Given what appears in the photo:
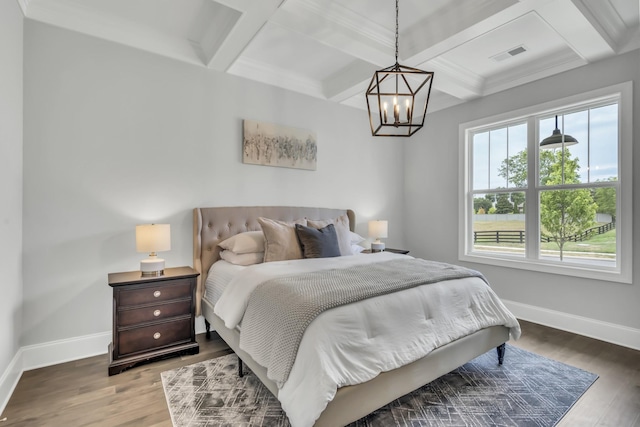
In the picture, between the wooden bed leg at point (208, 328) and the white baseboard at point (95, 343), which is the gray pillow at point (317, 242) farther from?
the white baseboard at point (95, 343)

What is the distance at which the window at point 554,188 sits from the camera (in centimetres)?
302

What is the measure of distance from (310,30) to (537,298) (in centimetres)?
372

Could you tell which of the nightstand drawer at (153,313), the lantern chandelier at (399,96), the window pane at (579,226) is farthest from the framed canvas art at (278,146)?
the window pane at (579,226)

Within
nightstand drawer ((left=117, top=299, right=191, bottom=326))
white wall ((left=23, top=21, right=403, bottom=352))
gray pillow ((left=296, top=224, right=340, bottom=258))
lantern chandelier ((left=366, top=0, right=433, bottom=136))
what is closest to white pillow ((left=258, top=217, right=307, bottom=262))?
gray pillow ((left=296, top=224, right=340, bottom=258))

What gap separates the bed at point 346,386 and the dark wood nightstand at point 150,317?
272 millimetres

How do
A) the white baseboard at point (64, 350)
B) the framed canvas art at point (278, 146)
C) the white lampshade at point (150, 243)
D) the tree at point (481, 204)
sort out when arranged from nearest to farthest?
the white baseboard at point (64, 350) < the white lampshade at point (150, 243) < the framed canvas art at point (278, 146) < the tree at point (481, 204)

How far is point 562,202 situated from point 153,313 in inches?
168

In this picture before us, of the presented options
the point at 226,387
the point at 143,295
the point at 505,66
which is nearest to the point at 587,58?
the point at 505,66

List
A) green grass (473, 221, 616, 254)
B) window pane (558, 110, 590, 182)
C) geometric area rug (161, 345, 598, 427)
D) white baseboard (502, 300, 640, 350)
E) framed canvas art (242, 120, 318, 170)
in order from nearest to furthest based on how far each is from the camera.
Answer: geometric area rug (161, 345, 598, 427) → white baseboard (502, 300, 640, 350) → green grass (473, 221, 616, 254) → window pane (558, 110, 590, 182) → framed canvas art (242, 120, 318, 170)

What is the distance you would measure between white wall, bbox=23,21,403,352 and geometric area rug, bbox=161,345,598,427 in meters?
1.17

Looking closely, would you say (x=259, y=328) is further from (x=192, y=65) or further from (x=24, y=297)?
(x=192, y=65)

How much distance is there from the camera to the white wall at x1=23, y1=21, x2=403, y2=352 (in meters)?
2.49

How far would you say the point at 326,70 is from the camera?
3.70m

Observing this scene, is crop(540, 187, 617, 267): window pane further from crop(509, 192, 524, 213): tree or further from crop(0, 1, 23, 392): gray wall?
crop(0, 1, 23, 392): gray wall
